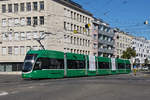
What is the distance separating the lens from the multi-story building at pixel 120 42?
3696 inches

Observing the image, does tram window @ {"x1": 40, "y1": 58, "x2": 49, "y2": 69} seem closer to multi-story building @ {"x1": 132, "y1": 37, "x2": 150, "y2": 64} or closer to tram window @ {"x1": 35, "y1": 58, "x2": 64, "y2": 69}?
tram window @ {"x1": 35, "y1": 58, "x2": 64, "y2": 69}

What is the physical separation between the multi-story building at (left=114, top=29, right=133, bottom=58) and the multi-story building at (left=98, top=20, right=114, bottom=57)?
5.38 metres

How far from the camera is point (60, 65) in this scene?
Result: 30594mm

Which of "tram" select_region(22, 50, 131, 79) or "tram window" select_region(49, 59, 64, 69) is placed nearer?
"tram" select_region(22, 50, 131, 79)

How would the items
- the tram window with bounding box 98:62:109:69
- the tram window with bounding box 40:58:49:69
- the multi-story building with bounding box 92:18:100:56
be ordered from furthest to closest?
the multi-story building with bounding box 92:18:100:56 < the tram window with bounding box 98:62:109:69 < the tram window with bounding box 40:58:49:69

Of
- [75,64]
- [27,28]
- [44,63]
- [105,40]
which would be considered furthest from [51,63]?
[105,40]

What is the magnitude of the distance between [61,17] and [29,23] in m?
7.18

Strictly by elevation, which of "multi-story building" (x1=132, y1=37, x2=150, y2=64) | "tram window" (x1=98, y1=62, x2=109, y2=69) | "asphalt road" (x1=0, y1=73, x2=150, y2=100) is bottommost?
"asphalt road" (x1=0, y1=73, x2=150, y2=100)

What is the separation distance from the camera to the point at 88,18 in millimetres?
72688

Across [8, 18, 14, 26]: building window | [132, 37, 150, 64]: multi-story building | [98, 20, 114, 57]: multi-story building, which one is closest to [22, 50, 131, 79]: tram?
[8, 18, 14, 26]: building window

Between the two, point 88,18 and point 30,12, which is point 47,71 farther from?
point 88,18

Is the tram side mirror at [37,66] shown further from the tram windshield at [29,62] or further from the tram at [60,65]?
the tram windshield at [29,62]

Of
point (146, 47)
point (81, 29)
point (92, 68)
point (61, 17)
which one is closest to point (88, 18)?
point (81, 29)

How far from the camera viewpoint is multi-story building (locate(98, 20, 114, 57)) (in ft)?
258
